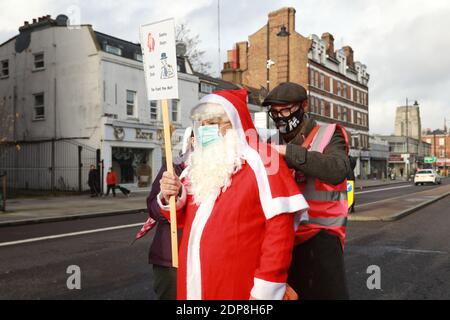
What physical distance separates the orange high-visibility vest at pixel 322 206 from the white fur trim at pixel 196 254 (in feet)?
1.88

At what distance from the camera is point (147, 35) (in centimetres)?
304

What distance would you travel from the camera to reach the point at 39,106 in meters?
26.3

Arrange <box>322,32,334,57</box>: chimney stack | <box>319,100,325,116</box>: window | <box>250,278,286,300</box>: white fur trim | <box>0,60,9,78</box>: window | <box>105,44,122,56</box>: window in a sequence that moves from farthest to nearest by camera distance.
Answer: <box>322,32,334,57</box>: chimney stack → <box>319,100,325,116</box>: window → <box>0,60,9,78</box>: window → <box>105,44,122,56</box>: window → <box>250,278,286,300</box>: white fur trim

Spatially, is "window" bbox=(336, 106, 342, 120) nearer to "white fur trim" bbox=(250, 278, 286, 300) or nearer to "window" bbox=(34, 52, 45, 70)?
"window" bbox=(34, 52, 45, 70)

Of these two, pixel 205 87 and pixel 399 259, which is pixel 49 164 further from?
pixel 399 259

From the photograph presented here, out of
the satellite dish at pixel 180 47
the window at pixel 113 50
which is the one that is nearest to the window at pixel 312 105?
the satellite dish at pixel 180 47

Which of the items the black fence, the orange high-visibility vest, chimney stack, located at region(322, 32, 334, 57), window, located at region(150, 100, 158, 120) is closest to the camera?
the orange high-visibility vest

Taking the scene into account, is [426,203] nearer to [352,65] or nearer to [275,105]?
[275,105]

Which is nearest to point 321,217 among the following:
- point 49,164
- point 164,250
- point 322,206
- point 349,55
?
point 322,206

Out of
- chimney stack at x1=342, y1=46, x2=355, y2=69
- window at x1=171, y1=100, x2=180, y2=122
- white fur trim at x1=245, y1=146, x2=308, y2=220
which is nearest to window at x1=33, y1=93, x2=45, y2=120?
window at x1=171, y1=100, x2=180, y2=122

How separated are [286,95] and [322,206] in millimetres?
735

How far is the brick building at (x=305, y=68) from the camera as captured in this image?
1738 inches

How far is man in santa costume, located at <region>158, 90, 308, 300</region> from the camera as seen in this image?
217 centimetres

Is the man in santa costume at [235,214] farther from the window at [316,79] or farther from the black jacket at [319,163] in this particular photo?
the window at [316,79]
